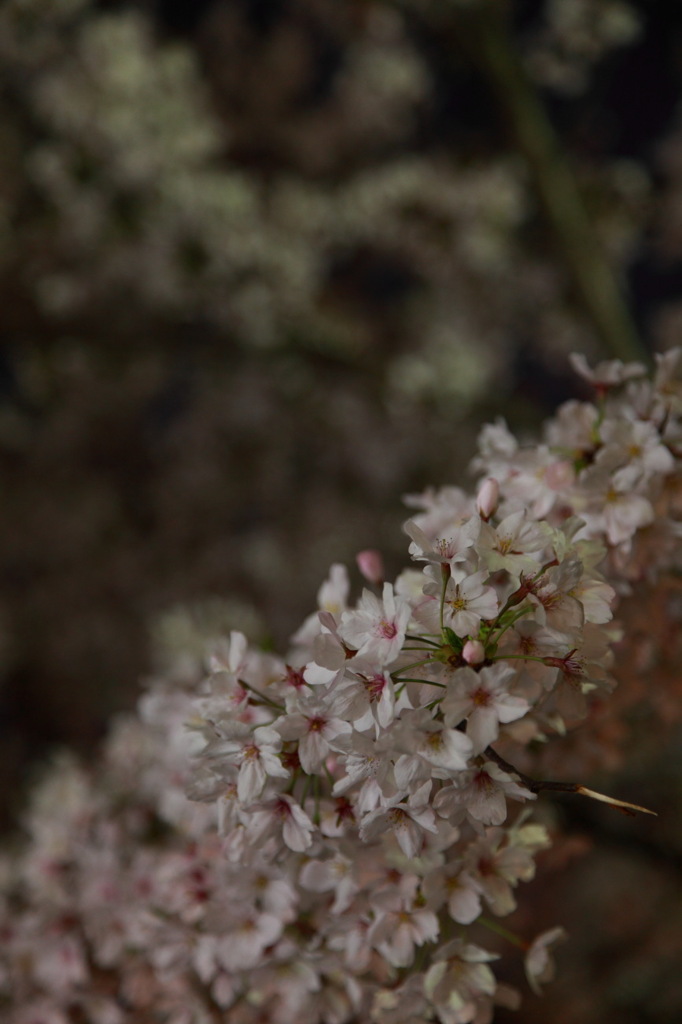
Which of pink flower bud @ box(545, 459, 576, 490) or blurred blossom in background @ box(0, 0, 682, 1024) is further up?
blurred blossom in background @ box(0, 0, 682, 1024)

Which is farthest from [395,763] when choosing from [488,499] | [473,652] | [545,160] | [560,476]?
[545,160]

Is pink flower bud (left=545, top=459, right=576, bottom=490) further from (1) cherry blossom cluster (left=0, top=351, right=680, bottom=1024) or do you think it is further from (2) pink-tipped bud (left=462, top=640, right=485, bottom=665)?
(2) pink-tipped bud (left=462, top=640, right=485, bottom=665)

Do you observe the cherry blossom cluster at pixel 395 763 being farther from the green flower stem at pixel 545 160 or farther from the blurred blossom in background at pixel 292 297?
the green flower stem at pixel 545 160

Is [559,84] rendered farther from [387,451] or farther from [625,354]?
[387,451]

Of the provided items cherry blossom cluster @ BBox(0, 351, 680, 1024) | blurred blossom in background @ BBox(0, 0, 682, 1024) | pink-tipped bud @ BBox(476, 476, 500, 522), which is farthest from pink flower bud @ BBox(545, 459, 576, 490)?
blurred blossom in background @ BBox(0, 0, 682, 1024)

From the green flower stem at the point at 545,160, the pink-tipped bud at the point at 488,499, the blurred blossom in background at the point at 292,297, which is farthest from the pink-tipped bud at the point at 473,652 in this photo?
the green flower stem at the point at 545,160

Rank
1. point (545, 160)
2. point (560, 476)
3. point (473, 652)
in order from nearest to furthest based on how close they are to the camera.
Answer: point (473, 652), point (560, 476), point (545, 160)

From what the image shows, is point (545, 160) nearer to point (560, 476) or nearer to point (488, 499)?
point (560, 476)

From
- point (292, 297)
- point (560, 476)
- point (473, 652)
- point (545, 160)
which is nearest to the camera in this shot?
point (473, 652)
